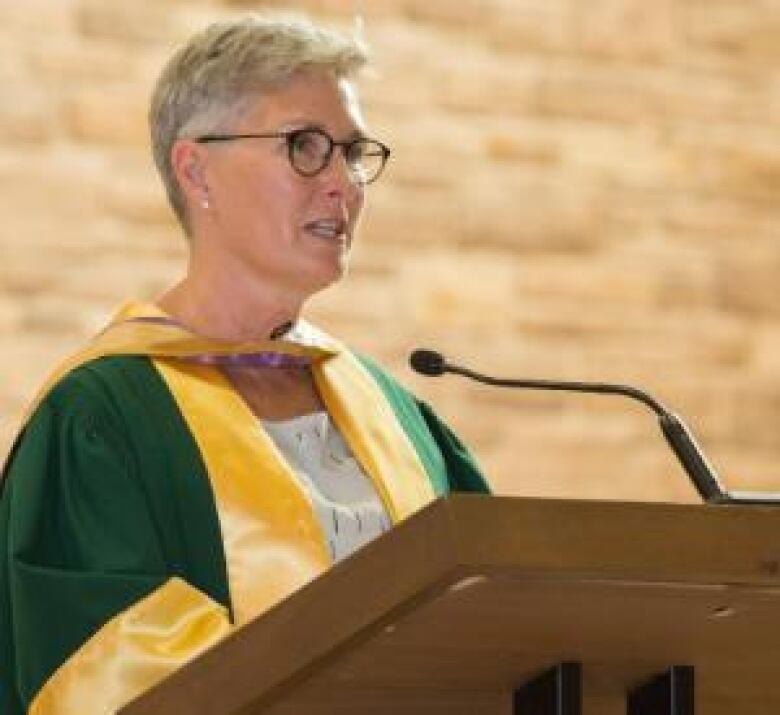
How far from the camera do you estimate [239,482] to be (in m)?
3.36

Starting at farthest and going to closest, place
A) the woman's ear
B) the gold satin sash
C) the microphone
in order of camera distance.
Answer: the woman's ear
the gold satin sash
the microphone

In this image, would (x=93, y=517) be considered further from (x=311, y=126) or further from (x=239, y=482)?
(x=311, y=126)

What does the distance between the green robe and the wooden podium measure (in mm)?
850

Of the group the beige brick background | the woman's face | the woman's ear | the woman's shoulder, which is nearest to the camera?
the woman's shoulder

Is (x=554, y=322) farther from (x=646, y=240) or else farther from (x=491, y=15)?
(x=491, y=15)

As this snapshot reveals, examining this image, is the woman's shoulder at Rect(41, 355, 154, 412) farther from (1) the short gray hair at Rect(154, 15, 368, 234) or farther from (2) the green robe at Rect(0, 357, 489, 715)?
(1) the short gray hair at Rect(154, 15, 368, 234)

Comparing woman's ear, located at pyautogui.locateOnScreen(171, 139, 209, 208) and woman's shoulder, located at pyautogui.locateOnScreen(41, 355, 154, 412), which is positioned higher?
woman's ear, located at pyautogui.locateOnScreen(171, 139, 209, 208)

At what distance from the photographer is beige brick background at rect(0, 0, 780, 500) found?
571 cm

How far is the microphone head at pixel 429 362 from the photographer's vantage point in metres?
3.08

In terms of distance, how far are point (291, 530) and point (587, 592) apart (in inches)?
53.6

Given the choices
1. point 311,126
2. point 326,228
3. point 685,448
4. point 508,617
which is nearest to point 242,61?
point 311,126

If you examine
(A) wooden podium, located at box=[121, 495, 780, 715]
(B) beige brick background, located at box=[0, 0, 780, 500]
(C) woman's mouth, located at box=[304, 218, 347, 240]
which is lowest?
(A) wooden podium, located at box=[121, 495, 780, 715]

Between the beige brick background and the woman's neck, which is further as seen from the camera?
the beige brick background

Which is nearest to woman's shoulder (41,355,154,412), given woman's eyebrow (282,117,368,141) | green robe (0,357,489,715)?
green robe (0,357,489,715)
